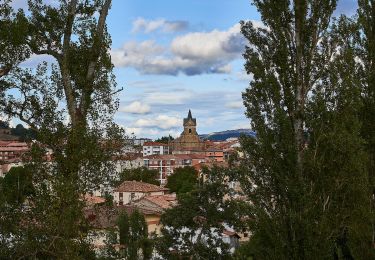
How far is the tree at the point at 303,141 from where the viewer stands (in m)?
12.6

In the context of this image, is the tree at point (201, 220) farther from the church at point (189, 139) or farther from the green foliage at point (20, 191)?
the church at point (189, 139)

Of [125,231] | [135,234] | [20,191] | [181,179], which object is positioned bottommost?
[135,234]

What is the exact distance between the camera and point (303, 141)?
43.6ft

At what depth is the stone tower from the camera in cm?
19238

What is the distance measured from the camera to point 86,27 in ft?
41.9

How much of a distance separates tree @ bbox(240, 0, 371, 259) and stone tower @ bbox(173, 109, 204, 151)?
17730 centimetres

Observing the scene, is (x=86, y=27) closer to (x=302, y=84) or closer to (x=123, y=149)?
(x=123, y=149)

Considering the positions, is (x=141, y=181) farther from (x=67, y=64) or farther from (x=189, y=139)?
→ (x=189, y=139)

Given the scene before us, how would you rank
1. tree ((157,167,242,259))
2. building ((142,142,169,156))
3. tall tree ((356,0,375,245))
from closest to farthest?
tall tree ((356,0,375,245)) → tree ((157,167,242,259)) → building ((142,142,169,156))

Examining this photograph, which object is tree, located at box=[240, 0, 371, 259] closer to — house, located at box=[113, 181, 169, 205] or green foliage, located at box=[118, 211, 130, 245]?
green foliage, located at box=[118, 211, 130, 245]

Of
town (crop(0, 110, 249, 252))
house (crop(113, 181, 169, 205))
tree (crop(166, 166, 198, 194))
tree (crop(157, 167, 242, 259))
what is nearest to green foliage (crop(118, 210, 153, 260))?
town (crop(0, 110, 249, 252))

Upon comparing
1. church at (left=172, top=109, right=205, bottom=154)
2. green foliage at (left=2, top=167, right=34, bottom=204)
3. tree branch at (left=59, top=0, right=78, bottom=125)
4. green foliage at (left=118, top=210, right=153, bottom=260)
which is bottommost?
green foliage at (left=118, top=210, right=153, bottom=260)

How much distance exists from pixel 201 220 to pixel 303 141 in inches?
754

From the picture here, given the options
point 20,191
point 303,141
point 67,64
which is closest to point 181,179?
point 303,141
